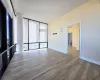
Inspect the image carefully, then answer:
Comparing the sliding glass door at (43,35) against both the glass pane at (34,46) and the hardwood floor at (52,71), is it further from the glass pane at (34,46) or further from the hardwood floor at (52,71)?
the hardwood floor at (52,71)

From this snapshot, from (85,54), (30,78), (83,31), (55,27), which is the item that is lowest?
(30,78)

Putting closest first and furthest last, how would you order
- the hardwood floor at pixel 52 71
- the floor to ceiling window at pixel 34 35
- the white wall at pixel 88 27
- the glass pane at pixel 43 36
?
the hardwood floor at pixel 52 71
the white wall at pixel 88 27
the floor to ceiling window at pixel 34 35
the glass pane at pixel 43 36

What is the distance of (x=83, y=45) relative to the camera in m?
4.63

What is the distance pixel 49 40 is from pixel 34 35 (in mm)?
1927

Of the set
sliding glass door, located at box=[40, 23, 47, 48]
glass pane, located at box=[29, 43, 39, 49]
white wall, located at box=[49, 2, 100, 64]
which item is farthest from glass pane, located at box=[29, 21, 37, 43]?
white wall, located at box=[49, 2, 100, 64]

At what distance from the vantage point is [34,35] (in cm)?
791

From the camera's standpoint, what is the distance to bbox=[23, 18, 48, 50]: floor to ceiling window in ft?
23.6

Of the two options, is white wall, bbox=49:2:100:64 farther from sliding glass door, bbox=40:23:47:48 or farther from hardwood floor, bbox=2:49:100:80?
sliding glass door, bbox=40:23:47:48

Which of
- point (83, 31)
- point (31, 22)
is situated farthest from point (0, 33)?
point (31, 22)

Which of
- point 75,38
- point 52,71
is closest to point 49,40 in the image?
point 75,38

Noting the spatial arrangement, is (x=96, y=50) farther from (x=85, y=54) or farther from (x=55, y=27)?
(x=55, y=27)

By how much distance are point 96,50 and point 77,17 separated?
91.4 inches

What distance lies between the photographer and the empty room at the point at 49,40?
2.80 m

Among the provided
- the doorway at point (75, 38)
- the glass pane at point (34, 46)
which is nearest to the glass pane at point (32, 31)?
the glass pane at point (34, 46)
